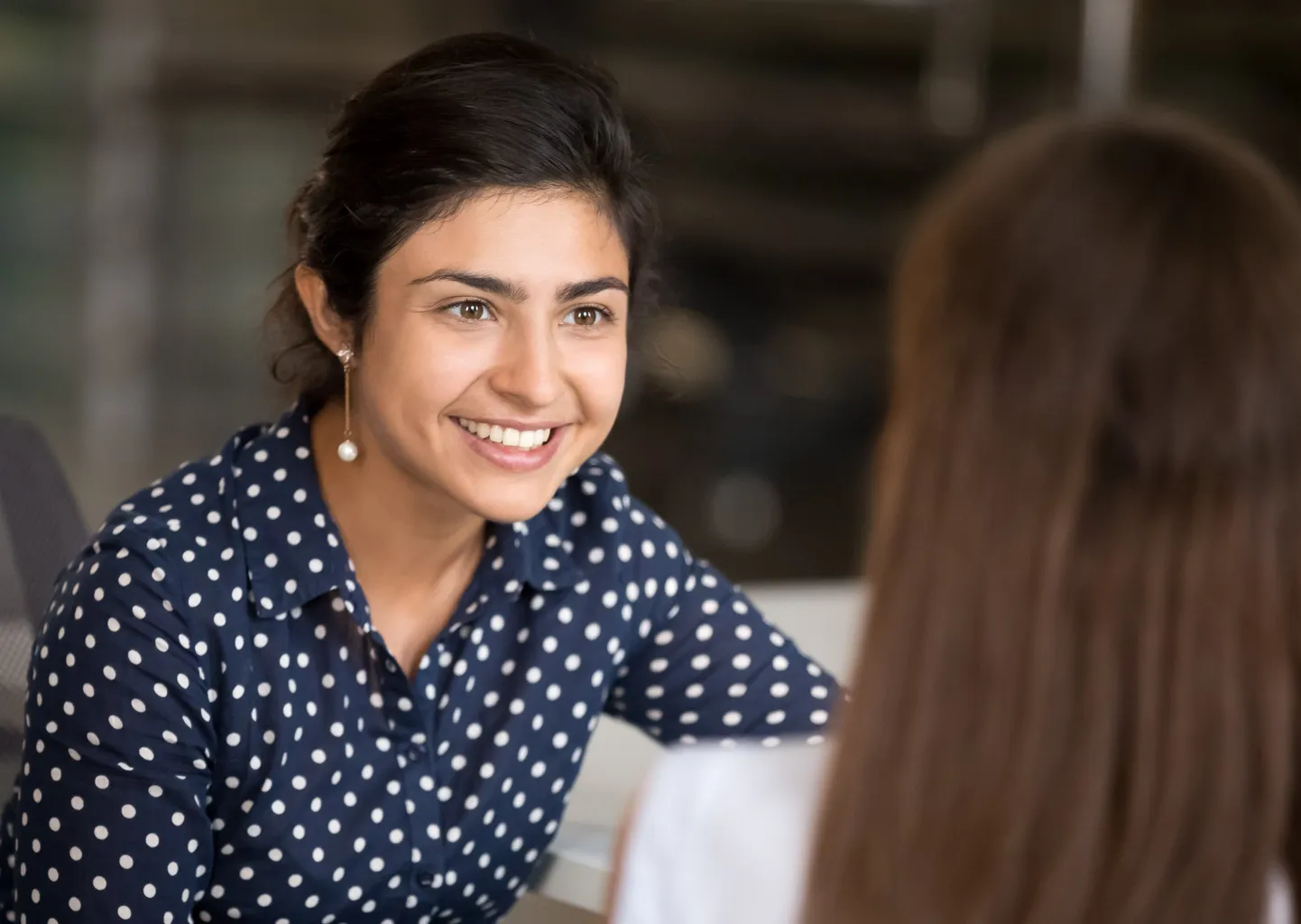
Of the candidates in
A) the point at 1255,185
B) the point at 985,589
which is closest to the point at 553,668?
the point at 985,589

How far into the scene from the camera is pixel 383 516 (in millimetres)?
1353

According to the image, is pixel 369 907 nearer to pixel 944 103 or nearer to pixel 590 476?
pixel 590 476

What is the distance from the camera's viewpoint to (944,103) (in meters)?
3.98

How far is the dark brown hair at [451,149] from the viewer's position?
1.25 metres

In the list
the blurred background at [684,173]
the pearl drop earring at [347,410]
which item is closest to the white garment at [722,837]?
the pearl drop earring at [347,410]

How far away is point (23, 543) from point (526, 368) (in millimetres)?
512

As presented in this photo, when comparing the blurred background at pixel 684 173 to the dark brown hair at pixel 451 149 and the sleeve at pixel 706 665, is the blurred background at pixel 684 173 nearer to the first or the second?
the sleeve at pixel 706 665

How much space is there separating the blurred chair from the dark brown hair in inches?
12.9

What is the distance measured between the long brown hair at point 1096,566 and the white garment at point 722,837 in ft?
0.24

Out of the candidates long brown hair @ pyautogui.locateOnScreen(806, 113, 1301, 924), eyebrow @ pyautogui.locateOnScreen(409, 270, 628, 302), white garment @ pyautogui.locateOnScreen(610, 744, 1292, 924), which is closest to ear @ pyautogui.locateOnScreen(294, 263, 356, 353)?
eyebrow @ pyautogui.locateOnScreen(409, 270, 628, 302)

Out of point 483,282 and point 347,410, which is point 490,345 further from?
point 347,410

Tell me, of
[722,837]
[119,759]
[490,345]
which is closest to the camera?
[722,837]

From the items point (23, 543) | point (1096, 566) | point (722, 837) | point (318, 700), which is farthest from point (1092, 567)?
point (23, 543)

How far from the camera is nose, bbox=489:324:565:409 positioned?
4.15 ft
